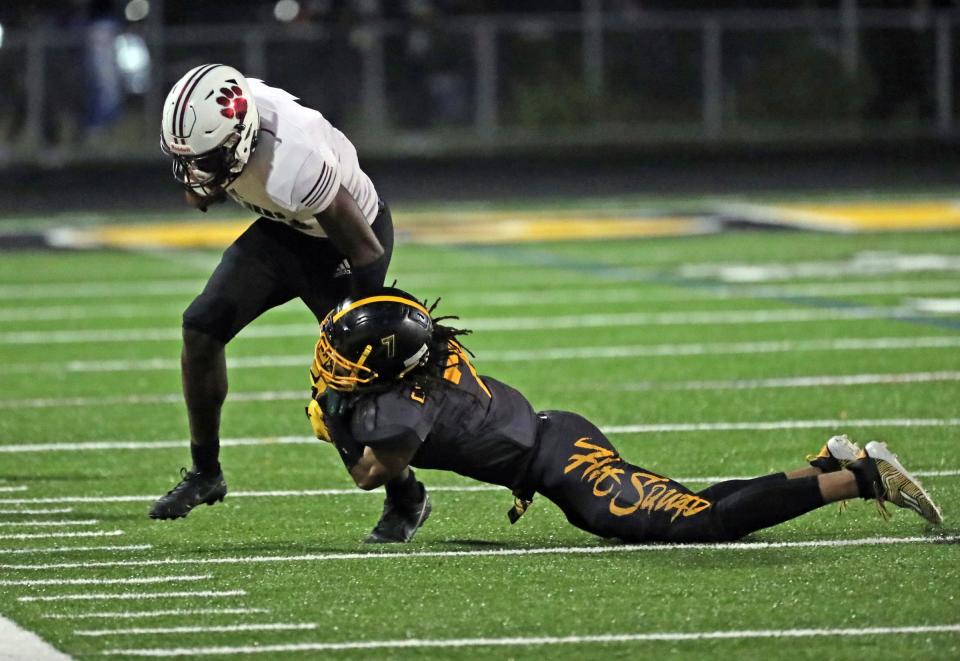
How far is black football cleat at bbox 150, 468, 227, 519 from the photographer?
632 cm

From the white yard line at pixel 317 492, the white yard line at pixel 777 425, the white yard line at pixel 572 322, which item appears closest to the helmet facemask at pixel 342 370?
the white yard line at pixel 317 492

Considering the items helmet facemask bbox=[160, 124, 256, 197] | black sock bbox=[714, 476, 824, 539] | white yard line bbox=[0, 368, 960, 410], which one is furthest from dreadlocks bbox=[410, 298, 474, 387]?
white yard line bbox=[0, 368, 960, 410]

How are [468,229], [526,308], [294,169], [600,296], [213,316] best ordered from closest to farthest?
[294,169] < [213,316] < [526,308] < [600,296] < [468,229]

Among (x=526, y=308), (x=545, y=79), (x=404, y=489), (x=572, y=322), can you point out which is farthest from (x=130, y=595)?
(x=545, y=79)

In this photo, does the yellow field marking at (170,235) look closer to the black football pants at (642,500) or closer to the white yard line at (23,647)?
the black football pants at (642,500)

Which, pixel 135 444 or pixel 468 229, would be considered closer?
pixel 135 444

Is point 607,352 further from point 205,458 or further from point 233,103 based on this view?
point 233,103

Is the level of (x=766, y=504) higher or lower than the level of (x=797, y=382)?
higher

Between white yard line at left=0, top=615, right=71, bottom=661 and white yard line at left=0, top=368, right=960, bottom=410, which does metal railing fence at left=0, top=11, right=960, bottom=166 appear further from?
white yard line at left=0, top=615, right=71, bottom=661

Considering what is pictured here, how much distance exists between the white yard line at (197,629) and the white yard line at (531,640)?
0.53 feet

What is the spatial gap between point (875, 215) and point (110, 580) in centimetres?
1414

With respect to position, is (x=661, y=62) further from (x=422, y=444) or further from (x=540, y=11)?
(x=422, y=444)

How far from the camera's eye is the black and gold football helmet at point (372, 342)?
5547 millimetres

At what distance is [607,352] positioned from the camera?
424 inches
